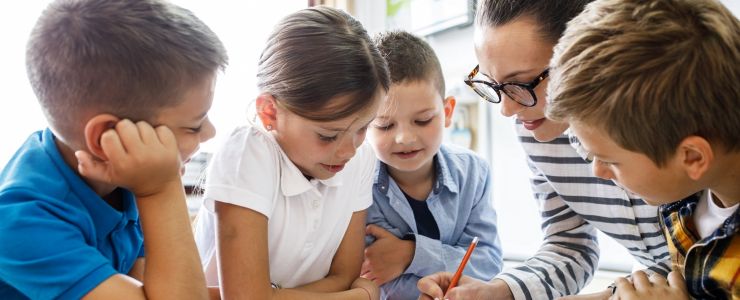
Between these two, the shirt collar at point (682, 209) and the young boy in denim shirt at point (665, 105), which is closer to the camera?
the young boy in denim shirt at point (665, 105)

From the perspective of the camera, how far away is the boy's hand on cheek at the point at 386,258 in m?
1.29

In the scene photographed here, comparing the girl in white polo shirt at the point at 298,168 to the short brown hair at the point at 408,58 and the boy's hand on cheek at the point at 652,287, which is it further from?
the boy's hand on cheek at the point at 652,287

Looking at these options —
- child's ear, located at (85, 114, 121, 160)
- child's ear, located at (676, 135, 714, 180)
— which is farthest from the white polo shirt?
child's ear, located at (676, 135, 714, 180)

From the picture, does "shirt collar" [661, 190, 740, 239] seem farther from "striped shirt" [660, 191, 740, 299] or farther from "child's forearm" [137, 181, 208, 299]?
"child's forearm" [137, 181, 208, 299]

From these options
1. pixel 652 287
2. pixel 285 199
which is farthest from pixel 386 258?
pixel 652 287

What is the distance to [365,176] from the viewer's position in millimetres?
1252

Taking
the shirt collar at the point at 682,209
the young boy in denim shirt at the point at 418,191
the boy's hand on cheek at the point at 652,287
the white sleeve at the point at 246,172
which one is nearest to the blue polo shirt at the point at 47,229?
the white sleeve at the point at 246,172

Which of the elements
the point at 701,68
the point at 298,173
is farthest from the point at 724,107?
the point at 298,173

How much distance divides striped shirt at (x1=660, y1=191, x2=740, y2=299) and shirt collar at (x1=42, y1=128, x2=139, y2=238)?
79 cm

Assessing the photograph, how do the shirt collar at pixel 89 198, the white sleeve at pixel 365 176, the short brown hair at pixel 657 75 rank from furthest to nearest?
1. the white sleeve at pixel 365 176
2. the shirt collar at pixel 89 198
3. the short brown hair at pixel 657 75

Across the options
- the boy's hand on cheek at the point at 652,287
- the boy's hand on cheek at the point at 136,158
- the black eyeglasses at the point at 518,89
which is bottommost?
the boy's hand on cheek at the point at 652,287

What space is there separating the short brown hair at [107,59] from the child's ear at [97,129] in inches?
0.4

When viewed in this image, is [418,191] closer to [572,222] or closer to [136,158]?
[572,222]

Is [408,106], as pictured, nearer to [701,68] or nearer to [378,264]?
[378,264]
